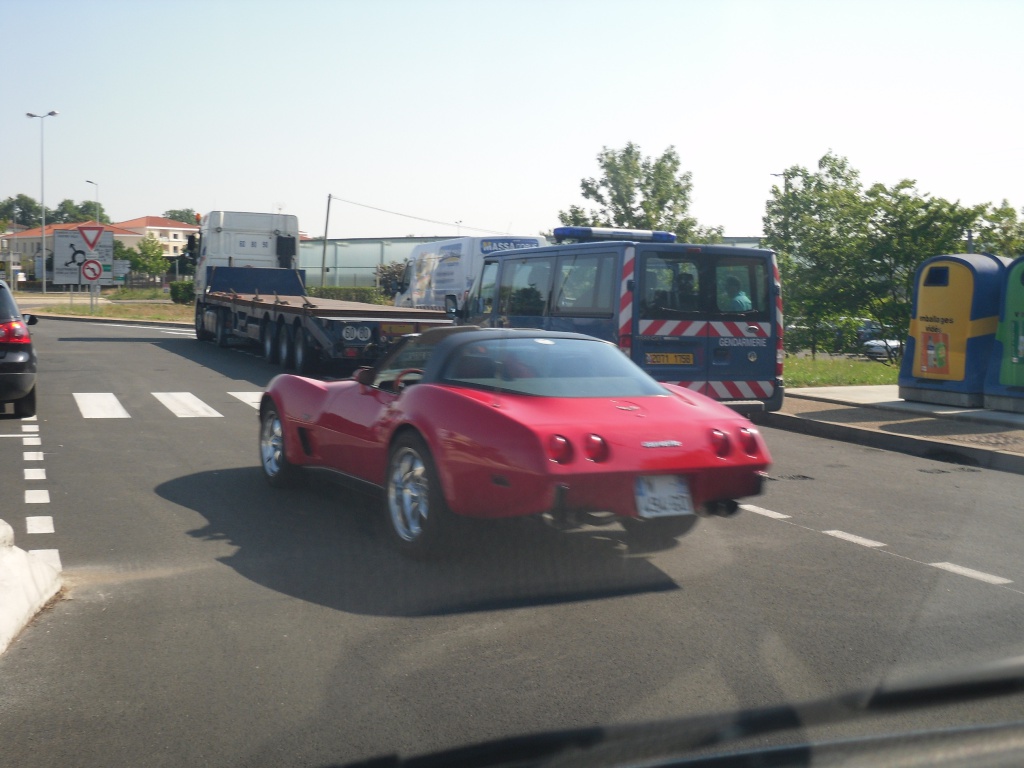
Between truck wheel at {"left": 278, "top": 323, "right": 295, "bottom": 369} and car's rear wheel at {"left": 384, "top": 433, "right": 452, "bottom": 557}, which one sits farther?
truck wheel at {"left": 278, "top": 323, "right": 295, "bottom": 369}

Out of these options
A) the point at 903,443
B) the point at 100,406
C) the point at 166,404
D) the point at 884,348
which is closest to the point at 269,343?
the point at 166,404

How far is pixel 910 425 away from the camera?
13219 mm

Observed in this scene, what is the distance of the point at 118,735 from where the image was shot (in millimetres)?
3902

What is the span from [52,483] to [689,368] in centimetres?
678

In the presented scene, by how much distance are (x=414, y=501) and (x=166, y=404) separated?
885 cm

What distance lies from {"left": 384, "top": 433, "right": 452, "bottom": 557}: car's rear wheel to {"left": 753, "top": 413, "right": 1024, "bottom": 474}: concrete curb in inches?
268

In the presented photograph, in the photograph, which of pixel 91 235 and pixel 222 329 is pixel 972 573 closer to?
pixel 222 329

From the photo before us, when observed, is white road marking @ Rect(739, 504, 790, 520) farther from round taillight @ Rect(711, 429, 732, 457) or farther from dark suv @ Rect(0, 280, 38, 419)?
dark suv @ Rect(0, 280, 38, 419)

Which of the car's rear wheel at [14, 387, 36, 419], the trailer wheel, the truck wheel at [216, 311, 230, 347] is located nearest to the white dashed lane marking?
the car's rear wheel at [14, 387, 36, 419]

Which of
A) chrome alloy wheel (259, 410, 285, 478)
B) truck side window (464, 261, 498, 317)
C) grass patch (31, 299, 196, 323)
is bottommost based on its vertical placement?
grass patch (31, 299, 196, 323)

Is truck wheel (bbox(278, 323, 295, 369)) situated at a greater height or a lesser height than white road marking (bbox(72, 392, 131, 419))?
greater

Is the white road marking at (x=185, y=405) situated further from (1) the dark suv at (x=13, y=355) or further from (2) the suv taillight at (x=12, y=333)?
(2) the suv taillight at (x=12, y=333)

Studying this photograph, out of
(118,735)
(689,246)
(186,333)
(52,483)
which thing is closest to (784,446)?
(689,246)

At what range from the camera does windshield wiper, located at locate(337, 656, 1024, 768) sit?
12.2ft
